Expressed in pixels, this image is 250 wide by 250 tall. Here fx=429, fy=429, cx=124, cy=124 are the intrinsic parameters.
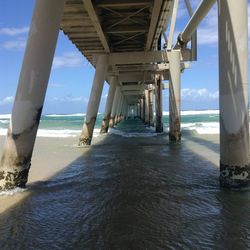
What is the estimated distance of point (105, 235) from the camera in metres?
4.95

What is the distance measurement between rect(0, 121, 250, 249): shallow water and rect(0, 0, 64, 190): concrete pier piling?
0.53 metres

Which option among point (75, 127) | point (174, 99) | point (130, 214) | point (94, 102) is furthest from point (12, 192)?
point (75, 127)

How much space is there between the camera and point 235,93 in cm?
729

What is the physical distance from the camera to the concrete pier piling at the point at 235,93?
7.28 meters

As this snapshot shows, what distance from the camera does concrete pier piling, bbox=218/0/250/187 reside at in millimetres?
7277

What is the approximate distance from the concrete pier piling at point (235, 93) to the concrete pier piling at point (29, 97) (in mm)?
3158

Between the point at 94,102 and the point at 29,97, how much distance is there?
11333mm

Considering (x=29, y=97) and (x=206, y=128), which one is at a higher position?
(x=29, y=97)

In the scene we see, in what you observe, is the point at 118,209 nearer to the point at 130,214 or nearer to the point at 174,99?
the point at 130,214

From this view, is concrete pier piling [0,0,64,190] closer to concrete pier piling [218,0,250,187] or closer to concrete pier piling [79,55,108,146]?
concrete pier piling [218,0,250,187]

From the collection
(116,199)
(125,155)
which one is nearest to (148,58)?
(125,155)

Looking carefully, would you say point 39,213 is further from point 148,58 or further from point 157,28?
point 148,58

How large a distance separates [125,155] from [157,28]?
546 cm

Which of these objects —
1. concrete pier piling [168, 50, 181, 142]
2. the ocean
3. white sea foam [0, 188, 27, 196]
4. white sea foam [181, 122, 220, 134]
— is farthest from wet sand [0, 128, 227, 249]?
the ocean
